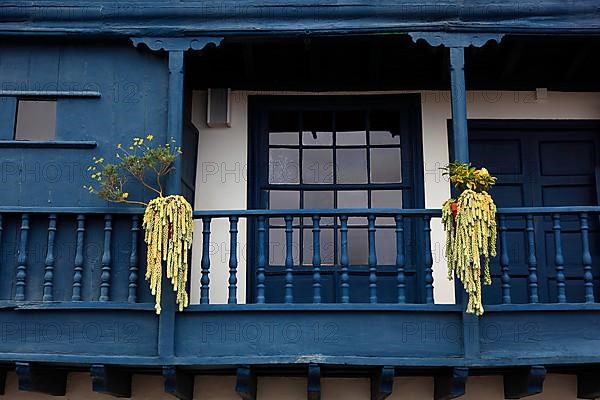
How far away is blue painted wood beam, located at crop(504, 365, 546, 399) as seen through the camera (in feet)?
→ 22.5

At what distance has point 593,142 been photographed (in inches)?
343

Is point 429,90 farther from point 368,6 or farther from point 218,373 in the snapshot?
point 218,373

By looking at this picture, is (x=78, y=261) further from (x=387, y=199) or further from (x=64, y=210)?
(x=387, y=199)

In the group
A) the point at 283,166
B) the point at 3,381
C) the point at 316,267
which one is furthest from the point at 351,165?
the point at 3,381

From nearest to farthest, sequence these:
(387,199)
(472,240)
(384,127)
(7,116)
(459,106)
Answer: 1. (472,240)
2. (459,106)
3. (7,116)
4. (387,199)
5. (384,127)

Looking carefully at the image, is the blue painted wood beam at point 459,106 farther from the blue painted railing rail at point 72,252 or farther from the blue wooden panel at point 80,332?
the blue wooden panel at point 80,332

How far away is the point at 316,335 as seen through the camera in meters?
6.89

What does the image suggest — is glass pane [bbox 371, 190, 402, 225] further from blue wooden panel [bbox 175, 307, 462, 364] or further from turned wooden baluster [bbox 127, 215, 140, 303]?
turned wooden baluster [bbox 127, 215, 140, 303]

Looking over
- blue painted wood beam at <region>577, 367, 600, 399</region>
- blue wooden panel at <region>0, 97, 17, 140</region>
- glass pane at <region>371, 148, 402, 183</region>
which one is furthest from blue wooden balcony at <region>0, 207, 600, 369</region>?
glass pane at <region>371, 148, 402, 183</region>

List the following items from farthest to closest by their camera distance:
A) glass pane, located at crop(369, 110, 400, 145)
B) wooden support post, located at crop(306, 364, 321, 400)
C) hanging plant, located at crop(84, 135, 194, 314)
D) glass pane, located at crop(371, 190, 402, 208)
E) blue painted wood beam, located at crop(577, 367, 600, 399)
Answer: glass pane, located at crop(369, 110, 400, 145)
glass pane, located at crop(371, 190, 402, 208)
blue painted wood beam, located at crop(577, 367, 600, 399)
wooden support post, located at crop(306, 364, 321, 400)
hanging plant, located at crop(84, 135, 194, 314)

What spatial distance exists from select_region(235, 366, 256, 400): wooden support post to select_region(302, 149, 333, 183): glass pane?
7.34ft

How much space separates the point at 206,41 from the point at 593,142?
13.4 ft

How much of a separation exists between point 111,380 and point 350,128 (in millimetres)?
3522

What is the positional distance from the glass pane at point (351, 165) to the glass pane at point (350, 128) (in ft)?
0.32
